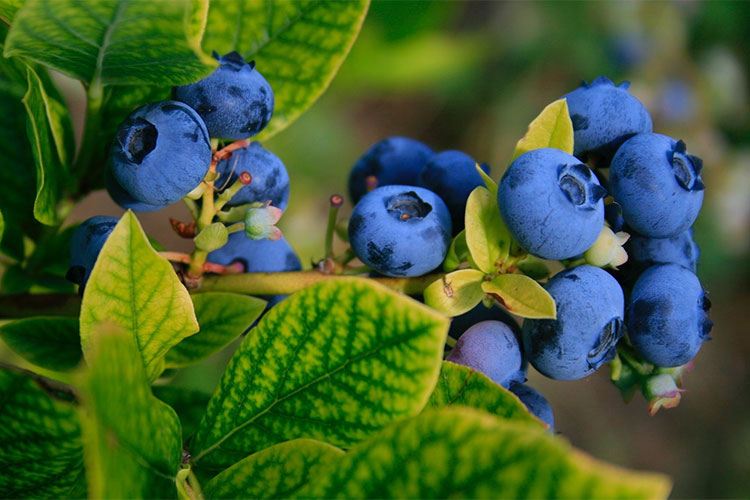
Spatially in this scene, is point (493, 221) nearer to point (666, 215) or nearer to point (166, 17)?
point (666, 215)

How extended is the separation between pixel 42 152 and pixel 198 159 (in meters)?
0.24

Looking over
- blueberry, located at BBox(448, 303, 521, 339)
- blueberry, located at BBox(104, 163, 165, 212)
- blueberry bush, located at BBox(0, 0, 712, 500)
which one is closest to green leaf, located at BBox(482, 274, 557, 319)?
blueberry bush, located at BBox(0, 0, 712, 500)

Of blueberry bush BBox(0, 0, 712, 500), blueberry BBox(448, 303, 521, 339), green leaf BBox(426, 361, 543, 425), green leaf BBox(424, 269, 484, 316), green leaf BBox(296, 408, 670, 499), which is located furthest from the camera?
blueberry BBox(448, 303, 521, 339)

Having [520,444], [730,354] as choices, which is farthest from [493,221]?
[730,354]

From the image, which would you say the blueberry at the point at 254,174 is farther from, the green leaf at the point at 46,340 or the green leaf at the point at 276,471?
the green leaf at the point at 276,471

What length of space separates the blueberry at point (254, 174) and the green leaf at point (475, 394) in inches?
15.0

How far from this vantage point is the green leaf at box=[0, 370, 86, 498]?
0.87 metres

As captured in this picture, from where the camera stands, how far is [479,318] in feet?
3.37

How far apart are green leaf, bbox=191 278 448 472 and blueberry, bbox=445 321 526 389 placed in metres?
0.23

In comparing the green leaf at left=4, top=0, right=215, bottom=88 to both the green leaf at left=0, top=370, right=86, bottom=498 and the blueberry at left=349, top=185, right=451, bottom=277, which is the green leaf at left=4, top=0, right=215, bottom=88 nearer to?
the blueberry at left=349, top=185, right=451, bottom=277

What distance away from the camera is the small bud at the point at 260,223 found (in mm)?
924

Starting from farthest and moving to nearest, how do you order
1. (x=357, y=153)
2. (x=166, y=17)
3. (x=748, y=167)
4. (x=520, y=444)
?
1. (x=357, y=153)
2. (x=748, y=167)
3. (x=166, y=17)
4. (x=520, y=444)

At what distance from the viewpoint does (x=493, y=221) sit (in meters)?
0.93

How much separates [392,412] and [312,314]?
134 mm
